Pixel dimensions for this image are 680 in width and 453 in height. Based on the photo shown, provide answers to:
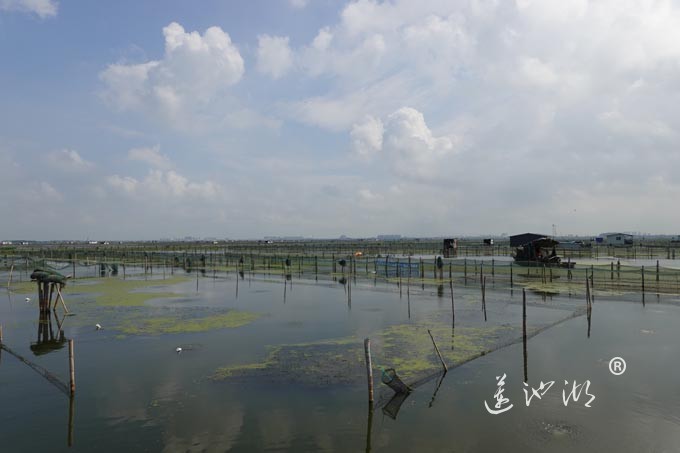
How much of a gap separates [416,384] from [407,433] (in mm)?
3078

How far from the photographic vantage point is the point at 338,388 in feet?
44.8

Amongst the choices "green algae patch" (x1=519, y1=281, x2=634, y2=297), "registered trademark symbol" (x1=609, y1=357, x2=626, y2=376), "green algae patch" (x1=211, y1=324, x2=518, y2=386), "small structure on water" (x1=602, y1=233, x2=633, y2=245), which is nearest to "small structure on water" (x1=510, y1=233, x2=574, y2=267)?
"green algae patch" (x1=519, y1=281, x2=634, y2=297)

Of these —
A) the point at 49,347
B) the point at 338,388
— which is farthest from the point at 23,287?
the point at 338,388

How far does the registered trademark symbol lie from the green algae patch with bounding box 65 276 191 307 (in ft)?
90.1

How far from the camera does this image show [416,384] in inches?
541

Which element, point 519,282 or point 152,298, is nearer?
point 152,298

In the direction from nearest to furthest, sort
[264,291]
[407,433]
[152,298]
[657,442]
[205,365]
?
1. [657,442]
2. [407,433]
3. [205,365]
4. [152,298]
5. [264,291]

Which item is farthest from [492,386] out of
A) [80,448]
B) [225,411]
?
[80,448]

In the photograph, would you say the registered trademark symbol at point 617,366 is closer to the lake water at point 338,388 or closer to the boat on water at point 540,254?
the lake water at point 338,388

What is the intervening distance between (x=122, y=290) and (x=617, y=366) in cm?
3634

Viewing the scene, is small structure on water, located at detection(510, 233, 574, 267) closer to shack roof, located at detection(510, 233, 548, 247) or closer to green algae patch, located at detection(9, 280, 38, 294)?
shack roof, located at detection(510, 233, 548, 247)

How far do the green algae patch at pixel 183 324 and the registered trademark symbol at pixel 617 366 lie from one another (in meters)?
16.8

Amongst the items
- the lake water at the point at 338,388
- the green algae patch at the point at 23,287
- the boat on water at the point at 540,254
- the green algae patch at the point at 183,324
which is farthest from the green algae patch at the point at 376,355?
the green algae patch at the point at 23,287

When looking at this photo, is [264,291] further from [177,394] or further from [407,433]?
[407,433]
